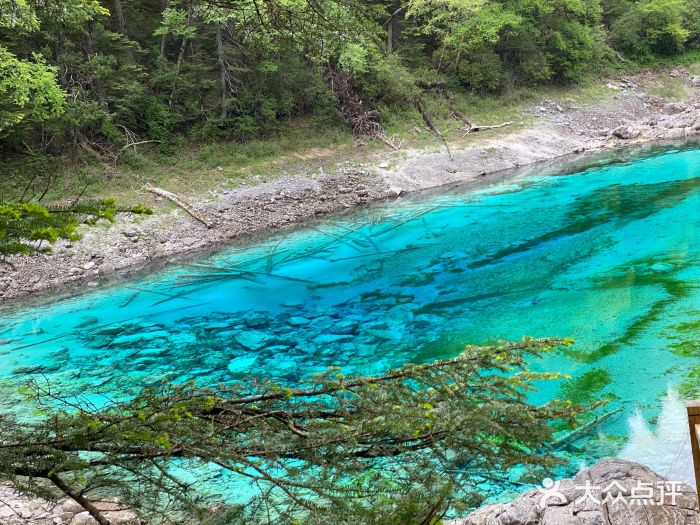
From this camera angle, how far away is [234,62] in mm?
21422

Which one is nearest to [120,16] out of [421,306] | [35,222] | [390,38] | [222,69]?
[222,69]

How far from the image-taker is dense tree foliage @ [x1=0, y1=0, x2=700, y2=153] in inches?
659

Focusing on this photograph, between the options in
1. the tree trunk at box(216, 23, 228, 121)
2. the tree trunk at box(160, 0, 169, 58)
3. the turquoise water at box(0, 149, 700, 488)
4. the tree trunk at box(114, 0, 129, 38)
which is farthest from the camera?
the tree trunk at box(160, 0, 169, 58)

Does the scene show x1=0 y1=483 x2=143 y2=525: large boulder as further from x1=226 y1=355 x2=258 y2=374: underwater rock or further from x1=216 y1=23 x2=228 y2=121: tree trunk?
x1=216 y1=23 x2=228 y2=121: tree trunk

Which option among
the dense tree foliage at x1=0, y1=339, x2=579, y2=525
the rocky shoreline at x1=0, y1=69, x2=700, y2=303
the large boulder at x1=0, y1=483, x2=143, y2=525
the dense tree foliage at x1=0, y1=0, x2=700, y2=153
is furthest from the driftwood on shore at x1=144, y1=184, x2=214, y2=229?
the dense tree foliage at x1=0, y1=339, x2=579, y2=525

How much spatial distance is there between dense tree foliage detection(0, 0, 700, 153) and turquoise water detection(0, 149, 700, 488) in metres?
4.51

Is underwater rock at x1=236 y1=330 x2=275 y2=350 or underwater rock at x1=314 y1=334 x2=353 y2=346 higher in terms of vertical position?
underwater rock at x1=314 y1=334 x2=353 y2=346

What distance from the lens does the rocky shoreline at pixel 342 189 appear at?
50.1 ft

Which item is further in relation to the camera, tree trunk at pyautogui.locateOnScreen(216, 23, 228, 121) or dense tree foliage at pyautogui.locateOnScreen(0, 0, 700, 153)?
tree trunk at pyautogui.locateOnScreen(216, 23, 228, 121)

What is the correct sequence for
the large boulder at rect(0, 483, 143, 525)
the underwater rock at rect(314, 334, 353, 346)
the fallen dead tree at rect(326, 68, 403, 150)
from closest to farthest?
the large boulder at rect(0, 483, 143, 525), the underwater rock at rect(314, 334, 353, 346), the fallen dead tree at rect(326, 68, 403, 150)

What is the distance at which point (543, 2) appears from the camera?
27312 mm


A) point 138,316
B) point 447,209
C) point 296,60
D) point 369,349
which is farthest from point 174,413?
point 296,60

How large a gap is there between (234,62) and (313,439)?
20215 millimetres

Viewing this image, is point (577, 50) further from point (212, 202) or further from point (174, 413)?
point (174, 413)
